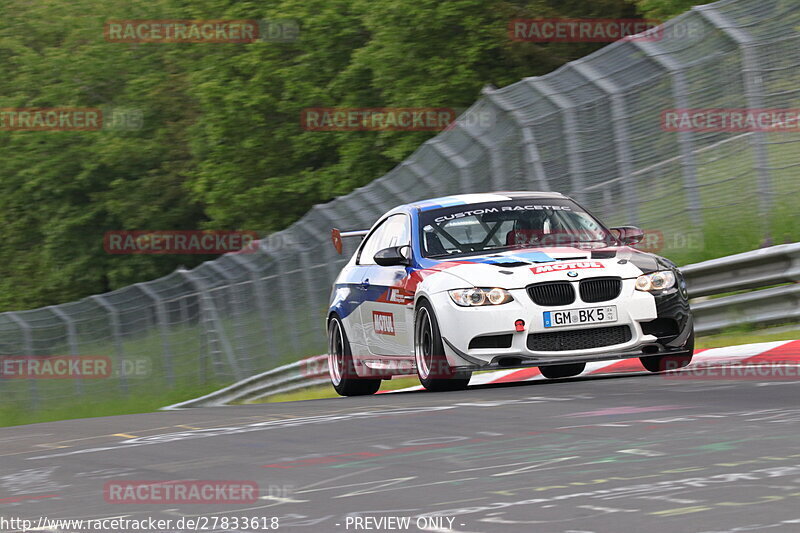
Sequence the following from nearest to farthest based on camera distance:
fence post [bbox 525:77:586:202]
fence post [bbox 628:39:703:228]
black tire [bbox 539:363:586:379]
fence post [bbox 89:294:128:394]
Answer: black tire [bbox 539:363:586:379]
fence post [bbox 628:39:703:228]
fence post [bbox 525:77:586:202]
fence post [bbox 89:294:128:394]

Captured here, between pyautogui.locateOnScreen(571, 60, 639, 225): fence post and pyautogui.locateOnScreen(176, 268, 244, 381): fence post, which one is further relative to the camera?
pyautogui.locateOnScreen(176, 268, 244, 381): fence post

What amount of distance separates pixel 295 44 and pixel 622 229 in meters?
37.5

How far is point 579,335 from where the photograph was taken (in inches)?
399

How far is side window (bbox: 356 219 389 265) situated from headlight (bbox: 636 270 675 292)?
9.60 feet

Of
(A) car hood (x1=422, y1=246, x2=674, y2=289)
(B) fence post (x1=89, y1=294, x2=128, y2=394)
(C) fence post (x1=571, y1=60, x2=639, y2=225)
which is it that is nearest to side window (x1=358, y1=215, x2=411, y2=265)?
(A) car hood (x1=422, y1=246, x2=674, y2=289)

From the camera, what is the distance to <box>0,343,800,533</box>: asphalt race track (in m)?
5.00

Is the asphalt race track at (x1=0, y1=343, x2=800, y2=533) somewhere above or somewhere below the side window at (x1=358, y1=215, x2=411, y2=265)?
below

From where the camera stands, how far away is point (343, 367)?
13.1 m

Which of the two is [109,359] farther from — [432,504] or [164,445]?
[432,504]

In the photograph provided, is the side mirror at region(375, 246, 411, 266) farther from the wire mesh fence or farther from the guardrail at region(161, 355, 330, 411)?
the guardrail at region(161, 355, 330, 411)

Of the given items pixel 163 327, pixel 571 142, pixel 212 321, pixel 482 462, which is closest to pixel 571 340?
pixel 482 462

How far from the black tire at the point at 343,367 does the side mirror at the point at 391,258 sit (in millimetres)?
1759

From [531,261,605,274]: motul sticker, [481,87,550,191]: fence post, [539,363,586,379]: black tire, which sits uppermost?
[481,87,550,191]: fence post

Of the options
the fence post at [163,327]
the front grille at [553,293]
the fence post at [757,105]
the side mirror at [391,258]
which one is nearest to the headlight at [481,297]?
the front grille at [553,293]
